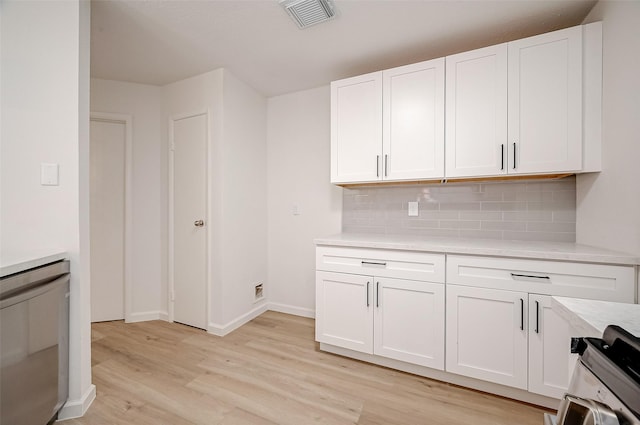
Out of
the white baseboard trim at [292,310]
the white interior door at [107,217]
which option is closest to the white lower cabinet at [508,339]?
the white baseboard trim at [292,310]

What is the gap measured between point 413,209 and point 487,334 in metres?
1.14

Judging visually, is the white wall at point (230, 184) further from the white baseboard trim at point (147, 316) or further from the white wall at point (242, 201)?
the white baseboard trim at point (147, 316)

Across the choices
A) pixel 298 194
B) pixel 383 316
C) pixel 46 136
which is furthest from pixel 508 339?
pixel 46 136

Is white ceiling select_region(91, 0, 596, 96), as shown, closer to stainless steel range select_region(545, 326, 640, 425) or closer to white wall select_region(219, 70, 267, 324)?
white wall select_region(219, 70, 267, 324)

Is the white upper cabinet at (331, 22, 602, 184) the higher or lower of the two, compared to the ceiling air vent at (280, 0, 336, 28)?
lower

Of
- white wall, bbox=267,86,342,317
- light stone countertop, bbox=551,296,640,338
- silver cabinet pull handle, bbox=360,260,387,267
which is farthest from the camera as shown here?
white wall, bbox=267,86,342,317

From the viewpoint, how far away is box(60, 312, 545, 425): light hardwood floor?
155 centimetres

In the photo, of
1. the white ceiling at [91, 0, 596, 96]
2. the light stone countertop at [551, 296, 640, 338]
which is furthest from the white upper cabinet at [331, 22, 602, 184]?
the light stone countertop at [551, 296, 640, 338]

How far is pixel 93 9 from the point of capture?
1788 mm

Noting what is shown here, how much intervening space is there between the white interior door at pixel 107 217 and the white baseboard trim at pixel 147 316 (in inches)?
5.6

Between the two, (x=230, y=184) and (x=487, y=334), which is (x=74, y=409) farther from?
(x=487, y=334)

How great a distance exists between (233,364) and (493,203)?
96.5 inches

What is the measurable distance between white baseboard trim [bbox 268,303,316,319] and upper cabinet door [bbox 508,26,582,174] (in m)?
2.32

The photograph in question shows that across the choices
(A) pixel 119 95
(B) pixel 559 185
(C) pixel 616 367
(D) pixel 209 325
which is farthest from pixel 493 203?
(A) pixel 119 95
